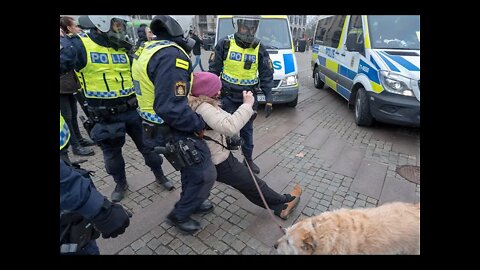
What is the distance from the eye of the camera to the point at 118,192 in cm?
328

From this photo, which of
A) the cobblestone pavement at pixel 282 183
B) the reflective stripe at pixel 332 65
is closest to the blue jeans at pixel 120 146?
the cobblestone pavement at pixel 282 183

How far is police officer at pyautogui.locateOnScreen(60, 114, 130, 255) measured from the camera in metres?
1.40

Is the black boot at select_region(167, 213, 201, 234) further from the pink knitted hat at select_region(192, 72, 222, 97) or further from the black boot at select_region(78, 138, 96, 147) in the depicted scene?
the black boot at select_region(78, 138, 96, 147)

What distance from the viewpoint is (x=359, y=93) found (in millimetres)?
5613

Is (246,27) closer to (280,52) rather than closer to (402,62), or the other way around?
(402,62)

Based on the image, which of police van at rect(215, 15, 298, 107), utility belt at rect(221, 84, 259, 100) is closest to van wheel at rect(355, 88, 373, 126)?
police van at rect(215, 15, 298, 107)

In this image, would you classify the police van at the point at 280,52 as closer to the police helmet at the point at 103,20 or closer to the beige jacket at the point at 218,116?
the police helmet at the point at 103,20

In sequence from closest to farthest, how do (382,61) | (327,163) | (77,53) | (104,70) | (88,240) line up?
(88,240) < (77,53) < (104,70) < (327,163) < (382,61)

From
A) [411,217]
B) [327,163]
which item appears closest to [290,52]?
[327,163]

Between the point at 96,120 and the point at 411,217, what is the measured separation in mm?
3118

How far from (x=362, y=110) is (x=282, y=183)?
2.91m

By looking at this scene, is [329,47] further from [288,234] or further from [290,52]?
[288,234]
